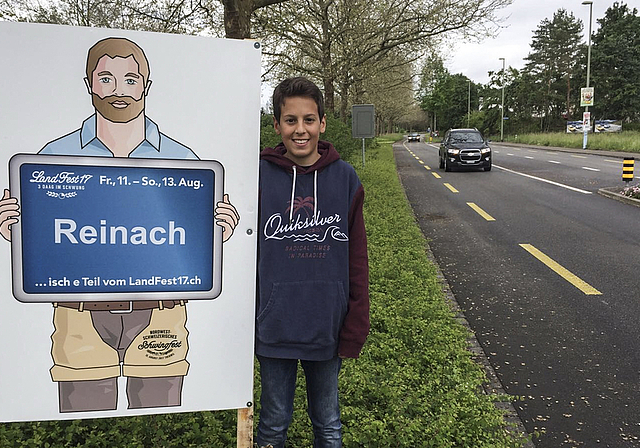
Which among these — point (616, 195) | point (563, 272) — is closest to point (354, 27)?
point (616, 195)

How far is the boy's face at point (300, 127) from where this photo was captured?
7.41ft

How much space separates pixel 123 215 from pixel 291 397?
40.1 inches

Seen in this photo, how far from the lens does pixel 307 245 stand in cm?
225

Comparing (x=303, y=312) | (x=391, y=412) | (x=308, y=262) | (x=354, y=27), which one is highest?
(x=354, y=27)

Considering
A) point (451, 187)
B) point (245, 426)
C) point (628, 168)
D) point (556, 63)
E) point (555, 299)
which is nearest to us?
point (245, 426)

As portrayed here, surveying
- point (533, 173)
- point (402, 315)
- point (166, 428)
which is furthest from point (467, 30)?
point (166, 428)

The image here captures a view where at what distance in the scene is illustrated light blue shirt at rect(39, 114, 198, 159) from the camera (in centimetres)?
204

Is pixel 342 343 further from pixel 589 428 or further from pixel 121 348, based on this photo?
pixel 589 428

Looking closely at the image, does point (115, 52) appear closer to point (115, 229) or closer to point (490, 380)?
point (115, 229)

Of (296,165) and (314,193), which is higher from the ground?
(296,165)

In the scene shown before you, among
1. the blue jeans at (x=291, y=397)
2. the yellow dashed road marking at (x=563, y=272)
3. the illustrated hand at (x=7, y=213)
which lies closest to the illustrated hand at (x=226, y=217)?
the blue jeans at (x=291, y=397)

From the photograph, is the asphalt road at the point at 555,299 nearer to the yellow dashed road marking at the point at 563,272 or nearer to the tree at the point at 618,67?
the yellow dashed road marking at the point at 563,272

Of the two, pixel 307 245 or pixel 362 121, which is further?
pixel 362 121

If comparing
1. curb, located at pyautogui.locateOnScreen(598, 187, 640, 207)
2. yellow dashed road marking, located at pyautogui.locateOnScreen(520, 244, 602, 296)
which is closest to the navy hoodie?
yellow dashed road marking, located at pyautogui.locateOnScreen(520, 244, 602, 296)
